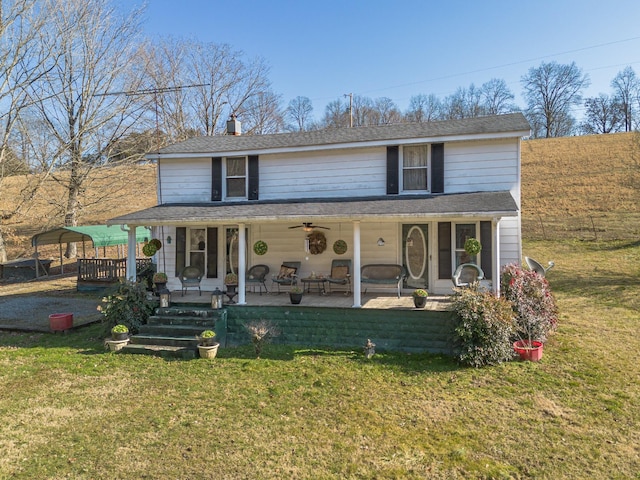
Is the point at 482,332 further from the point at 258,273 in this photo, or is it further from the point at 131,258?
the point at 131,258

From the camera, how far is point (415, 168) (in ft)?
37.8

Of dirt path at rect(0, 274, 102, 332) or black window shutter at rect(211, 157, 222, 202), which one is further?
black window shutter at rect(211, 157, 222, 202)

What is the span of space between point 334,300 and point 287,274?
77.2 inches

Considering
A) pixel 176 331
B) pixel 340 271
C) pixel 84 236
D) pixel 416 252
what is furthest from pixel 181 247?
pixel 84 236

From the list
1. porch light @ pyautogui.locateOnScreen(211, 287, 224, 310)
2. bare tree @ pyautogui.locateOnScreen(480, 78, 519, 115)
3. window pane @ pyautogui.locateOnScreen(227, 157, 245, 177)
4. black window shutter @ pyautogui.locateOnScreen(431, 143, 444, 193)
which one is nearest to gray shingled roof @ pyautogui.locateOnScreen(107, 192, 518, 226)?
black window shutter @ pyautogui.locateOnScreen(431, 143, 444, 193)

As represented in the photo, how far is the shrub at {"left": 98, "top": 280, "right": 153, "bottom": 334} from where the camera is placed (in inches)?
385

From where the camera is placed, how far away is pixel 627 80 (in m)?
52.9

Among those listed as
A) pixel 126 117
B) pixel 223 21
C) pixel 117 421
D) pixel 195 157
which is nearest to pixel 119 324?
pixel 117 421

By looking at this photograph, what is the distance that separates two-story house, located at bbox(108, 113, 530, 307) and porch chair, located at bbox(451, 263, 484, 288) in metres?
0.44

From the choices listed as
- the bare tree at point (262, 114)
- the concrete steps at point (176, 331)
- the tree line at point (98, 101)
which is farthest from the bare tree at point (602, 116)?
the concrete steps at point (176, 331)

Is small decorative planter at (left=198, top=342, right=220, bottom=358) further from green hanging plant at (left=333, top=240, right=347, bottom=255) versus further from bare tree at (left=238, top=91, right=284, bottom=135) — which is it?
bare tree at (left=238, top=91, right=284, bottom=135)

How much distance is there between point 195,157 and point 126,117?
14020 mm

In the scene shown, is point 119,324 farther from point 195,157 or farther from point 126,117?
point 126,117

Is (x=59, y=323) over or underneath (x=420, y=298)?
underneath
